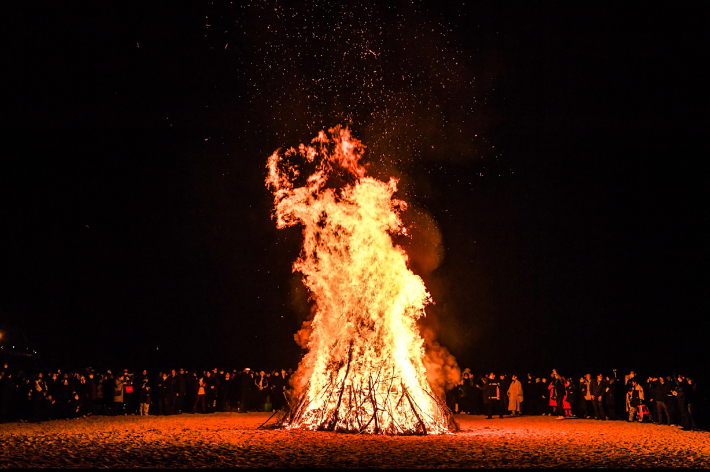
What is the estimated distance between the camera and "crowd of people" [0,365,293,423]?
18.8 m

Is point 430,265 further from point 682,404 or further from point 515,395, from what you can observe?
point 682,404

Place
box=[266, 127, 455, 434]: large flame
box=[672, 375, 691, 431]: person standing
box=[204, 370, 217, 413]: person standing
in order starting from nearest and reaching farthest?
box=[266, 127, 455, 434]: large flame, box=[672, 375, 691, 431]: person standing, box=[204, 370, 217, 413]: person standing

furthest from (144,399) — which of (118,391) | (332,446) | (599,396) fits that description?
(599,396)

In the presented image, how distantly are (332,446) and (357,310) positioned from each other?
13.3 ft

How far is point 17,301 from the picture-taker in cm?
3544

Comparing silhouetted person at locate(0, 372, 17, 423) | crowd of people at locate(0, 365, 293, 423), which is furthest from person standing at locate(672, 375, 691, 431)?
silhouetted person at locate(0, 372, 17, 423)

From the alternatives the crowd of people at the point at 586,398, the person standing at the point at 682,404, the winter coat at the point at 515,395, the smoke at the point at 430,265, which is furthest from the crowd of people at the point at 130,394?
the person standing at the point at 682,404

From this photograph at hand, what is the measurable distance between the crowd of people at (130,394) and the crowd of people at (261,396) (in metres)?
0.03

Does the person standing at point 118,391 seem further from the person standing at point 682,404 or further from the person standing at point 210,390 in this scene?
the person standing at point 682,404

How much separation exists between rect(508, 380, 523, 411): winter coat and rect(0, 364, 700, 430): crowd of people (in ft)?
0.12

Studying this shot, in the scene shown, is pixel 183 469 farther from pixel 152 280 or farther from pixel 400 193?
pixel 152 280

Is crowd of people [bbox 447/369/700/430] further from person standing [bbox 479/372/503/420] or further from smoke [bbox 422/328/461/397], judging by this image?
smoke [bbox 422/328/461/397]

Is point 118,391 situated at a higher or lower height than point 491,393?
higher

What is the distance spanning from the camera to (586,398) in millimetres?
20891
